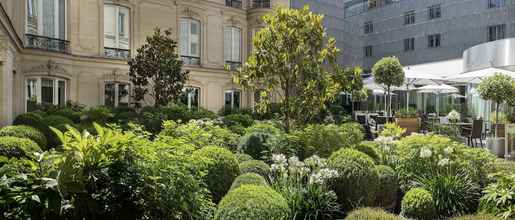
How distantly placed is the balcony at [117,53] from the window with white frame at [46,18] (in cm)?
239

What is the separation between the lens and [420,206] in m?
6.07

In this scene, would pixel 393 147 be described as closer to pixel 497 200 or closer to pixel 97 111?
pixel 497 200

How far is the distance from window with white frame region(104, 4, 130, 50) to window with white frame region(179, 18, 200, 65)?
3.13 metres

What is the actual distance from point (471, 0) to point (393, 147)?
96.9 feet

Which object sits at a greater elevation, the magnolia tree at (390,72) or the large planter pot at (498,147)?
the magnolia tree at (390,72)

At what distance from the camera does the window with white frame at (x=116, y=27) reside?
20.1 meters

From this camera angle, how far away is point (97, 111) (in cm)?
1434

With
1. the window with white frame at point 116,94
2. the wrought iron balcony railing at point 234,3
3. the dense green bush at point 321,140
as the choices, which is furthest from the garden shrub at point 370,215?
the wrought iron balcony railing at point 234,3

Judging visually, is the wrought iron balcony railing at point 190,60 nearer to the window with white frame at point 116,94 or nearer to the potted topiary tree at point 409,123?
the window with white frame at point 116,94

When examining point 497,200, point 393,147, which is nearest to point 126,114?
point 393,147

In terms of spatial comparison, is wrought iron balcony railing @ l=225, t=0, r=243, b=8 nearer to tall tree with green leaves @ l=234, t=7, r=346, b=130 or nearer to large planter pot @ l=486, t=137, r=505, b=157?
tall tree with green leaves @ l=234, t=7, r=346, b=130

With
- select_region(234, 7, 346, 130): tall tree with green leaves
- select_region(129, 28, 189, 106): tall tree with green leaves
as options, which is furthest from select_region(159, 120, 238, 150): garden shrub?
select_region(129, 28, 189, 106): tall tree with green leaves

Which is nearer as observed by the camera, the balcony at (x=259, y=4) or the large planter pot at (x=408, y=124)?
the large planter pot at (x=408, y=124)

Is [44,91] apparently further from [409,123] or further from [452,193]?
[452,193]
